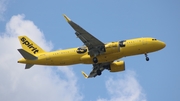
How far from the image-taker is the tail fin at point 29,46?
3164 inches

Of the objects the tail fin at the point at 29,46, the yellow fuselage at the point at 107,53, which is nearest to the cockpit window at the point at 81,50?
the yellow fuselage at the point at 107,53

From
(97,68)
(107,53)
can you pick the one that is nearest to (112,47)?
(107,53)

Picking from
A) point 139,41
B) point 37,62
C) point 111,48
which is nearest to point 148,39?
point 139,41

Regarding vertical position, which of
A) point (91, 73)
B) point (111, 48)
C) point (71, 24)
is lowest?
point (91, 73)

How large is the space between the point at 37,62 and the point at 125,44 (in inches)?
644

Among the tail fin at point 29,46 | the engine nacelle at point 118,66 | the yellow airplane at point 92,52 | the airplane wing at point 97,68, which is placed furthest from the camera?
the airplane wing at point 97,68

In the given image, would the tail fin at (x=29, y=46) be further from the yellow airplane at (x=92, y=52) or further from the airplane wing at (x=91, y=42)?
the airplane wing at (x=91, y=42)

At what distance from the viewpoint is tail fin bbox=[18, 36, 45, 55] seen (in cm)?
8038

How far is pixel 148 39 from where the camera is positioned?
248 ft

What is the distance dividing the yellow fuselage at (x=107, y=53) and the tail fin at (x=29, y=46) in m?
2.13

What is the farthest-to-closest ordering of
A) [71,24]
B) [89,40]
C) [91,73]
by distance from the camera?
[91,73] → [89,40] → [71,24]

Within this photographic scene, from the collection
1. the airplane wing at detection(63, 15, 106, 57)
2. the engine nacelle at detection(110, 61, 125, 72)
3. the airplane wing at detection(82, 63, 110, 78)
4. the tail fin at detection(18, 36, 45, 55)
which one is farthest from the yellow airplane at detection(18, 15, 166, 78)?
the airplane wing at detection(82, 63, 110, 78)

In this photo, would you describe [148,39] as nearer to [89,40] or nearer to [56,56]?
[89,40]

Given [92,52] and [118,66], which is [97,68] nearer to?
[118,66]
